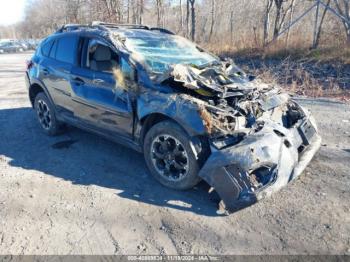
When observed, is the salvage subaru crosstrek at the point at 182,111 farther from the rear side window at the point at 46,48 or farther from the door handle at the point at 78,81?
the rear side window at the point at 46,48

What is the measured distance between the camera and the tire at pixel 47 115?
5.12 m

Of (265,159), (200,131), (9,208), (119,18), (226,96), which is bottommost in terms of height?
(9,208)

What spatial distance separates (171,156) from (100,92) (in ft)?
4.55

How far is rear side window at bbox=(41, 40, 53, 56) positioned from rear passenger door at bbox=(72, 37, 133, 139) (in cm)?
111

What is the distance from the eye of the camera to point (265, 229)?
280 centimetres

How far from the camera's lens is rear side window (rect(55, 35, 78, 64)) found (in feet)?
14.9

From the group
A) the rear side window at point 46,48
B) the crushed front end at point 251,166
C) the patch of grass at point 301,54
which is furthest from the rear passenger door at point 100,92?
the patch of grass at point 301,54

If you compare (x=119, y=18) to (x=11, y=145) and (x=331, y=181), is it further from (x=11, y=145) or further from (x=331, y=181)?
(x=331, y=181)

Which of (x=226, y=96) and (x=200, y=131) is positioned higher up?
(x=226, y=96)

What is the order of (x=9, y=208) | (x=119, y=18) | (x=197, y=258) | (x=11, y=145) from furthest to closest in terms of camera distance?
(x=119, y=18)
(x=11, y=145)
(x=9, y=208)
(x=197, y=258)

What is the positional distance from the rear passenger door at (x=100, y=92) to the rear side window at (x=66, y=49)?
0.24 meters

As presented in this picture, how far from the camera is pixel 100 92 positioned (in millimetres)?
4020

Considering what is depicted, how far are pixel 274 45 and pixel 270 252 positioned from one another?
38.0 ft

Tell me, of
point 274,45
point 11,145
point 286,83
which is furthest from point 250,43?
point 11,145
